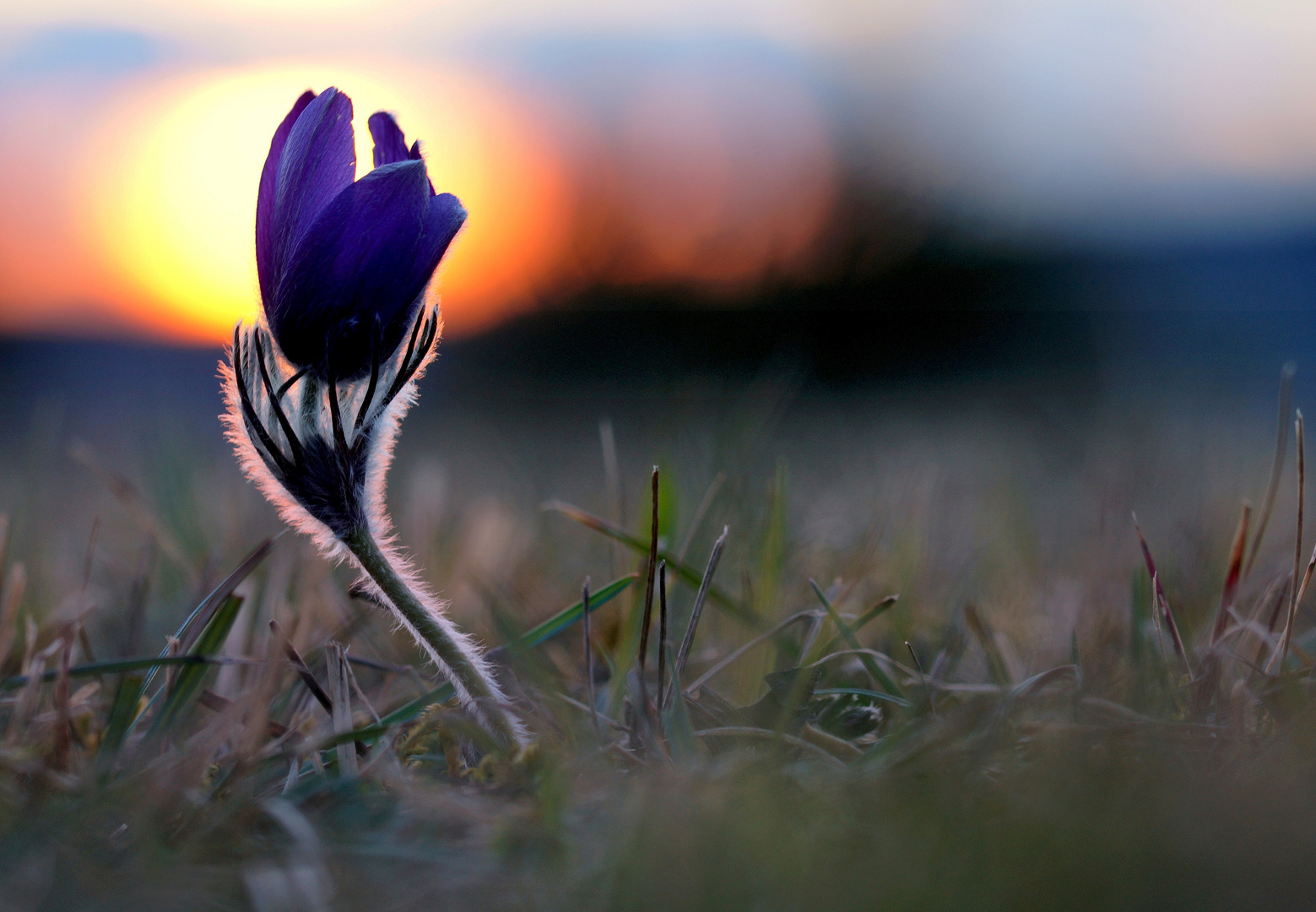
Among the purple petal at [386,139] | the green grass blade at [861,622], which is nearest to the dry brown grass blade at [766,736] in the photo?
the green grass blade at [861,622]

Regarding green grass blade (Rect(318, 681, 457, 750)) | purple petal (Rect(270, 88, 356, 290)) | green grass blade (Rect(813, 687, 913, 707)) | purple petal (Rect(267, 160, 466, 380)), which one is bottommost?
green grass blade (Rect(813, 687, 913, 707))

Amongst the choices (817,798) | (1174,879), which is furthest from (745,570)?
(1174,879)

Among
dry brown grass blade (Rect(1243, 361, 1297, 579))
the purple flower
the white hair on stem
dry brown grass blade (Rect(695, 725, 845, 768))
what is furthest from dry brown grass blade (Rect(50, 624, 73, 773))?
dry brown grass blade (Rect(1243, 361, 1297, 579))

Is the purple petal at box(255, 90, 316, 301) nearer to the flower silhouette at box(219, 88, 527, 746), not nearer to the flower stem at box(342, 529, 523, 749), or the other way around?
the flower silhouette at box(219, 88, 527, 746)

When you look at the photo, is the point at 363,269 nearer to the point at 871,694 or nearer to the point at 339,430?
the point at 339,430

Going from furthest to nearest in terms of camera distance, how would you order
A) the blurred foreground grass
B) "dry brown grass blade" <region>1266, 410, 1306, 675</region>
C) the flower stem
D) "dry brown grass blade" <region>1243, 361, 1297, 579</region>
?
"dry brown grass blade" <region>1243, 361, 1297, 579</region> → the flower stem → "dry brown grass blade" <region>1266, 410, 1306, 675</region> → the blurred foreground grass

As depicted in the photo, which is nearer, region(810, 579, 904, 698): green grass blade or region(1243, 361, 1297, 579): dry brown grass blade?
region(810, 579, 904, 698): green grass blade

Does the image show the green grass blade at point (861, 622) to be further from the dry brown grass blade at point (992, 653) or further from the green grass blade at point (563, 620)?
the green grass blade at point (563, 620)
